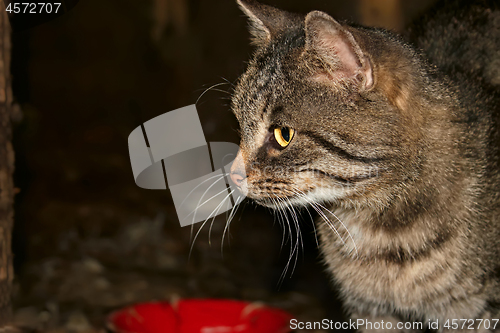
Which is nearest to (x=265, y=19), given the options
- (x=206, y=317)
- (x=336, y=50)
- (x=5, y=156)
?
(x=336, y=50)

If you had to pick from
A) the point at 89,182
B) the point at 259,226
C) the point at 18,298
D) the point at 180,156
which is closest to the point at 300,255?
the point at 259,226

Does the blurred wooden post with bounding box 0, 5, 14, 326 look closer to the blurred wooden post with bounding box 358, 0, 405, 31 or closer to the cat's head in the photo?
the cat's head

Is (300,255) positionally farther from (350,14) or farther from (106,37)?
(106,37)

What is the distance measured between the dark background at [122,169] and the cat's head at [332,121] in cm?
28

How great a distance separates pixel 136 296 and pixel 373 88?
3.47ft

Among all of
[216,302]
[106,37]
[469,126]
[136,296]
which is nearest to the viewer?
[469,126]

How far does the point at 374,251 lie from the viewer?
908 millimetres

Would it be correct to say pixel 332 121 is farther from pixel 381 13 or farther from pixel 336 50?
pixel 381 13

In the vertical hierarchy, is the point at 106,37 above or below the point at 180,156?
above

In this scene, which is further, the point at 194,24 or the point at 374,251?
the point at 194,24

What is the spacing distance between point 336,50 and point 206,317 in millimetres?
758

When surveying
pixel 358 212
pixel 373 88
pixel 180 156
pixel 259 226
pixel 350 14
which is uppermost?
pixel 350 14

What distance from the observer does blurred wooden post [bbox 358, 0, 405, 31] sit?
1.17 meters

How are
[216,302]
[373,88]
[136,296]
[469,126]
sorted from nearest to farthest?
[373,88] < [469,126] < [216,302] < [136,296]
